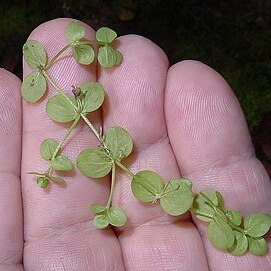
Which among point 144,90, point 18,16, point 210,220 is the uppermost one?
point 144,90

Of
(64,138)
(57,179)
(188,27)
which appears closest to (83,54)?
(64,138)

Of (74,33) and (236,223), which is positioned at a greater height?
(74,33)

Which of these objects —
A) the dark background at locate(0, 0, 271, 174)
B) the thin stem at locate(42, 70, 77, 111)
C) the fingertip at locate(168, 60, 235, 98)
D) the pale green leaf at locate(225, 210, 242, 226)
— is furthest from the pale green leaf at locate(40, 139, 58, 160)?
the dark background at locate(0, 0, 271, 174)

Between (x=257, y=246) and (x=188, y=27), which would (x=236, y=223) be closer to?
(x=257, y=246)

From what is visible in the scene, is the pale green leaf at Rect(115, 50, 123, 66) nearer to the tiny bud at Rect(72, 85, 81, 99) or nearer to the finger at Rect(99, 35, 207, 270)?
the finger at Rect(99, 35, 207, 270)

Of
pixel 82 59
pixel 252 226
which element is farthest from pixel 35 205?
pixel 252 226

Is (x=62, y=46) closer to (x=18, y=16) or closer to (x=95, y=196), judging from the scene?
(x=95, y=196)

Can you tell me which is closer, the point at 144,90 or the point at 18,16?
the point at 144,90
